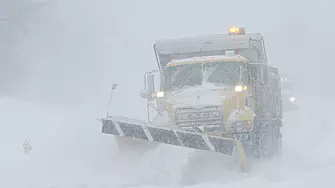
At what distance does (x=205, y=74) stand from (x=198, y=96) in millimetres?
1057

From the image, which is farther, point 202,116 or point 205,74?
point 205,74

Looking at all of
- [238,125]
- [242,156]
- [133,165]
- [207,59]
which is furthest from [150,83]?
[242,156]

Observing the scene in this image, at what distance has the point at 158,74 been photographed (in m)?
15.2

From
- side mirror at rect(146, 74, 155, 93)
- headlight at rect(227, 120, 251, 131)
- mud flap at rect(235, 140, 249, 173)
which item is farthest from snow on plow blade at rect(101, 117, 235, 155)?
side mirror at rect(146, 74, 155, 93)

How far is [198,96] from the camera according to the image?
1256 centimetres

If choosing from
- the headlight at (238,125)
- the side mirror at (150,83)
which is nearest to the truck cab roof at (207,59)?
the side mirror at (150,83)

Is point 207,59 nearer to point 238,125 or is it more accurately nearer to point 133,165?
point 238,125

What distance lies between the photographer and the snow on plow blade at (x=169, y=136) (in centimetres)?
1091

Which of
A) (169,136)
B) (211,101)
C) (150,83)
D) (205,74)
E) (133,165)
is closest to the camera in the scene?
(169,136)

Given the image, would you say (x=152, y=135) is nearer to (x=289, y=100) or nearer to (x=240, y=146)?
(x=240, y=146)

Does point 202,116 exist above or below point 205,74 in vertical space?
below

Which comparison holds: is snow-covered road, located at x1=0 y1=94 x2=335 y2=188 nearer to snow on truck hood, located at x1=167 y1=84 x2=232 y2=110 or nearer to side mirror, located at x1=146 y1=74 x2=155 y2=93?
snow on truck hood, located at x1=167 y1=84 x2=232 y2=110

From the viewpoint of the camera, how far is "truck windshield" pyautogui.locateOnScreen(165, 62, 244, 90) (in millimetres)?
13398

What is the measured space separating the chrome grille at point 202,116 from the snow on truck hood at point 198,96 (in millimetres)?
90
